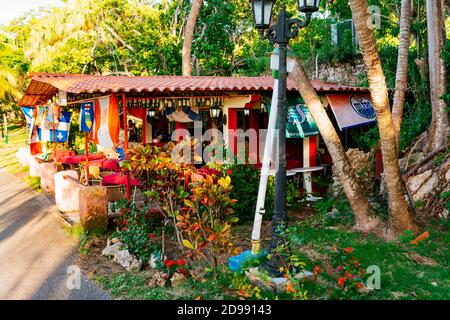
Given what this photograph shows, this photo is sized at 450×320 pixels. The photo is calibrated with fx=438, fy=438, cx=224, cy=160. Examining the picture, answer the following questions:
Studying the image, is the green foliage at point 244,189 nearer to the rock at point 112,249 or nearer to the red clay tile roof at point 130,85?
the red clay tile roof at point 130,85

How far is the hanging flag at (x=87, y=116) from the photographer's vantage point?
9742 mm

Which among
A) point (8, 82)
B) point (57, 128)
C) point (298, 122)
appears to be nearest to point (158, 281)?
point (298, 122)

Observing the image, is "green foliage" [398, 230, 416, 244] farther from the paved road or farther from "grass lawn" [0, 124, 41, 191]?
"grass lawn" [0, 124, 41, 191]

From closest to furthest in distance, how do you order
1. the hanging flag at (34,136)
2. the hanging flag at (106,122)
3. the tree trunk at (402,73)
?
the tree trunk at (402,73), the hanging flag at (106,122), the hanging flag at (34,136)

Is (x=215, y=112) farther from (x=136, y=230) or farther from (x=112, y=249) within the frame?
(x=112, y=249)

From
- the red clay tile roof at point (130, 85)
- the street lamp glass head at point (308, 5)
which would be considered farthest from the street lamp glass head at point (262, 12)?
the red clay tile roof at point (130, 85)

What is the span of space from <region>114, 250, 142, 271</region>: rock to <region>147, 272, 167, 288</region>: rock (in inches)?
27.5

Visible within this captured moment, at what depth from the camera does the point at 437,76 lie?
8.59 m

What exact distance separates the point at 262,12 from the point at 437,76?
4.65 metres

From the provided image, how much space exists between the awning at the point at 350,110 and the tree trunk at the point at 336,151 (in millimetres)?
3423

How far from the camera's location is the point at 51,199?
39.1 ft

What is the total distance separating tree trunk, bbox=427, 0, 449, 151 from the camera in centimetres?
845

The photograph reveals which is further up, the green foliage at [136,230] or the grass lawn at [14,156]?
the grass lawn at [14,156]
